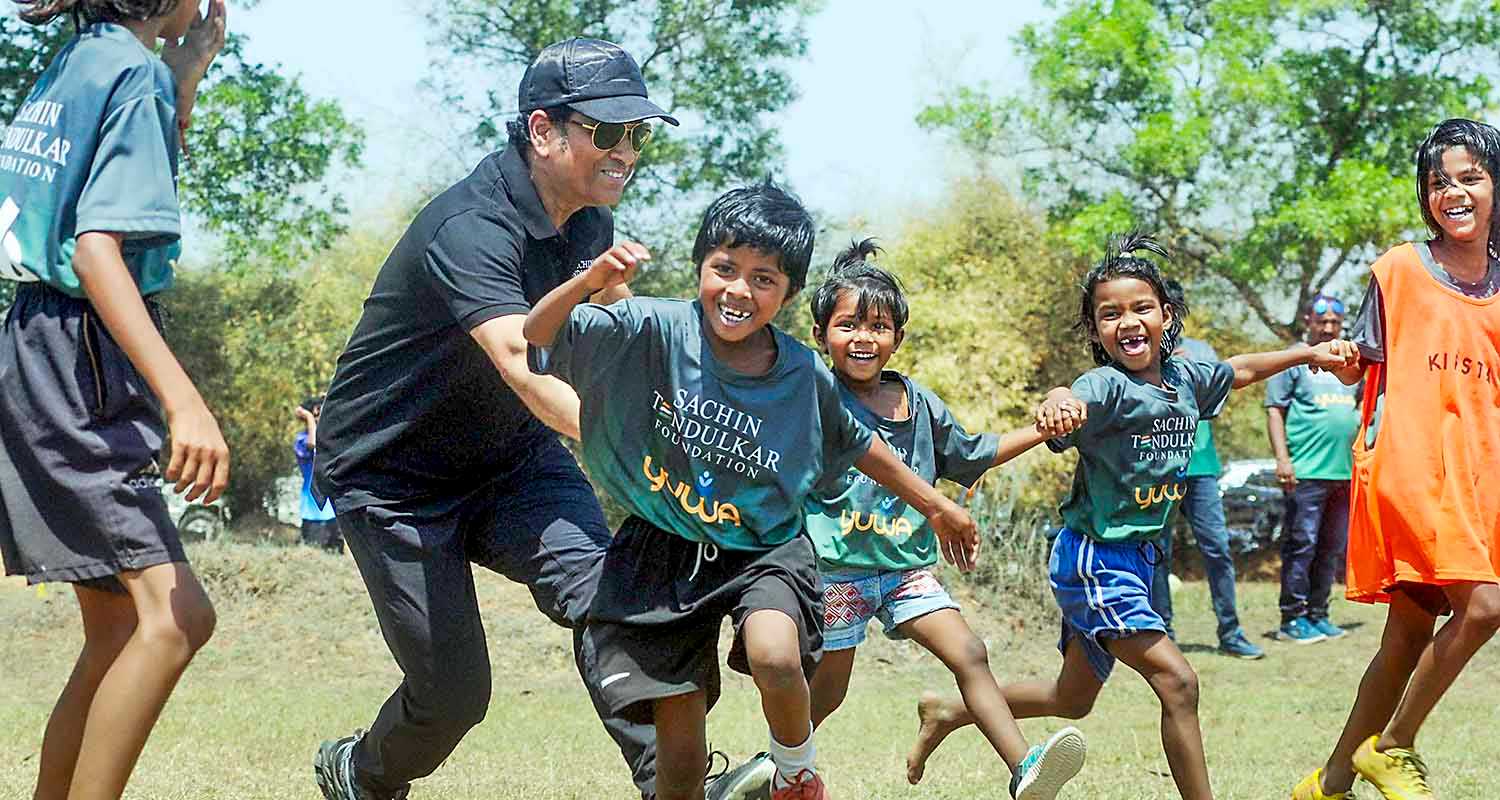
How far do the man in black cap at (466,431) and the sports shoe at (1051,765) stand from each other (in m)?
1.15

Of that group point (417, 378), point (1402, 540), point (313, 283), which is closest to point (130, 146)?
point (417, 378)

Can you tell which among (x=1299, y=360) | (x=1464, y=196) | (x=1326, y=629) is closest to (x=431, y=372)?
(x=1299, y=360)

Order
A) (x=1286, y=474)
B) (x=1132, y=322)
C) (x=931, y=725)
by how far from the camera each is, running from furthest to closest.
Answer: (x=1286, y=474) < (x=931, y=725) < (x=1132, y=322)

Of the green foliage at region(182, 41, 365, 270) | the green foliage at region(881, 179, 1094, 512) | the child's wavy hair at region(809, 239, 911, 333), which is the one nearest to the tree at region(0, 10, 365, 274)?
the green foliage at region(182, 41, 365, 270)

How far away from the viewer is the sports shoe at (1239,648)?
10.5m

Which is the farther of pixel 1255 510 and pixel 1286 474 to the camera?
pixel 1255 510

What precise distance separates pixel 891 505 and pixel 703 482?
1.72 meters

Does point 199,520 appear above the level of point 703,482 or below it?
below

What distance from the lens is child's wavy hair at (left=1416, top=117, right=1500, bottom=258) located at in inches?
204

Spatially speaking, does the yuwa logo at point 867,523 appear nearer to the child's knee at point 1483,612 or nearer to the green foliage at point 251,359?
the child's knee at point 1483,612

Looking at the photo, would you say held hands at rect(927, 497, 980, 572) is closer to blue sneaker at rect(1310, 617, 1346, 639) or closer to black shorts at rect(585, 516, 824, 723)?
black shorts at rect(585, 516, 824, 723)

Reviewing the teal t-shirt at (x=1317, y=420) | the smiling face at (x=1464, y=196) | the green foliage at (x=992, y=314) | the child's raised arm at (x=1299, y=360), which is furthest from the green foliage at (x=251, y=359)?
the smiling face at (x=1464, y=196)

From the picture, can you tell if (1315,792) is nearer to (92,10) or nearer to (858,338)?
(858,338)

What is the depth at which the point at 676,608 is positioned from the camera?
391cm
